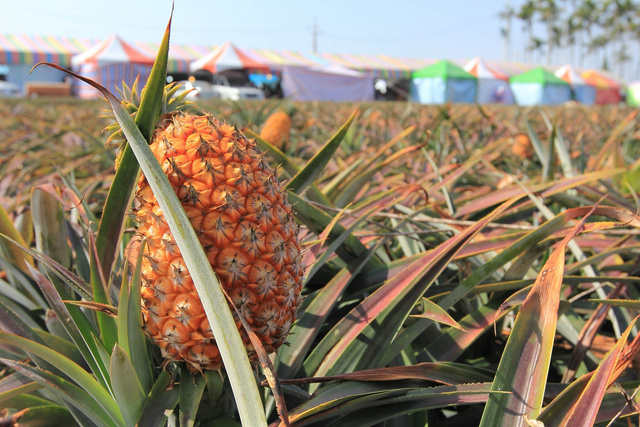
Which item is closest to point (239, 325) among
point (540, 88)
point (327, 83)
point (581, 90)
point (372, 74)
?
point (327, 83)

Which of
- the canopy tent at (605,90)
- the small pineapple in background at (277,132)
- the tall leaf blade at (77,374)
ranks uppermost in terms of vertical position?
the small pineapple in background at (277,132)

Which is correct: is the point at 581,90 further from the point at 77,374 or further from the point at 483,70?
the point at 77,374

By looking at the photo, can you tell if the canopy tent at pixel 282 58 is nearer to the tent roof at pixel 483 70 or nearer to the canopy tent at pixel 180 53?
the canopy tent at pixel 180 53

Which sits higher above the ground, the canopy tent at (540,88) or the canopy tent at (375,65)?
the canopy tent at (375,65)

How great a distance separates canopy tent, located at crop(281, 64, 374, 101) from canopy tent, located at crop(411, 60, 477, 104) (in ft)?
18.2

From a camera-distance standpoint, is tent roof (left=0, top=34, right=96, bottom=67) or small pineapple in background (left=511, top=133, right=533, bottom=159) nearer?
small pineapple in background (left=511, top=133, right=533, bottom=159)

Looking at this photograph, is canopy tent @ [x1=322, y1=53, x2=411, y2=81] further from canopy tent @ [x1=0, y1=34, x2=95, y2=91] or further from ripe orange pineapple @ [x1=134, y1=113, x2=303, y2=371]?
ripe orange pineapple @ [x1=134, y1=113, x2=303, y2=371]

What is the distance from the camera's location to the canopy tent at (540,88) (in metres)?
28.7

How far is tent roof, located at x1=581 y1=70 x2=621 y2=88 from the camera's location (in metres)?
32.3

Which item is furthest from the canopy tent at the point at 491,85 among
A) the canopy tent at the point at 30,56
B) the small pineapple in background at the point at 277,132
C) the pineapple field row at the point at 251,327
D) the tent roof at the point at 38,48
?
the pineapple field row at the point at 251,327

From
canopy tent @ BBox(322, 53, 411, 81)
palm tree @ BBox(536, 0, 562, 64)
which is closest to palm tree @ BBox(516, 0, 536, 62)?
palm tree @ BBox(536, 0, 562, 64)

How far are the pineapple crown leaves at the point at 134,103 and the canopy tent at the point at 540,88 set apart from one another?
1193 inches

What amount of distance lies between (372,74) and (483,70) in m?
7.62

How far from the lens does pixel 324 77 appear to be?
69.0ft
